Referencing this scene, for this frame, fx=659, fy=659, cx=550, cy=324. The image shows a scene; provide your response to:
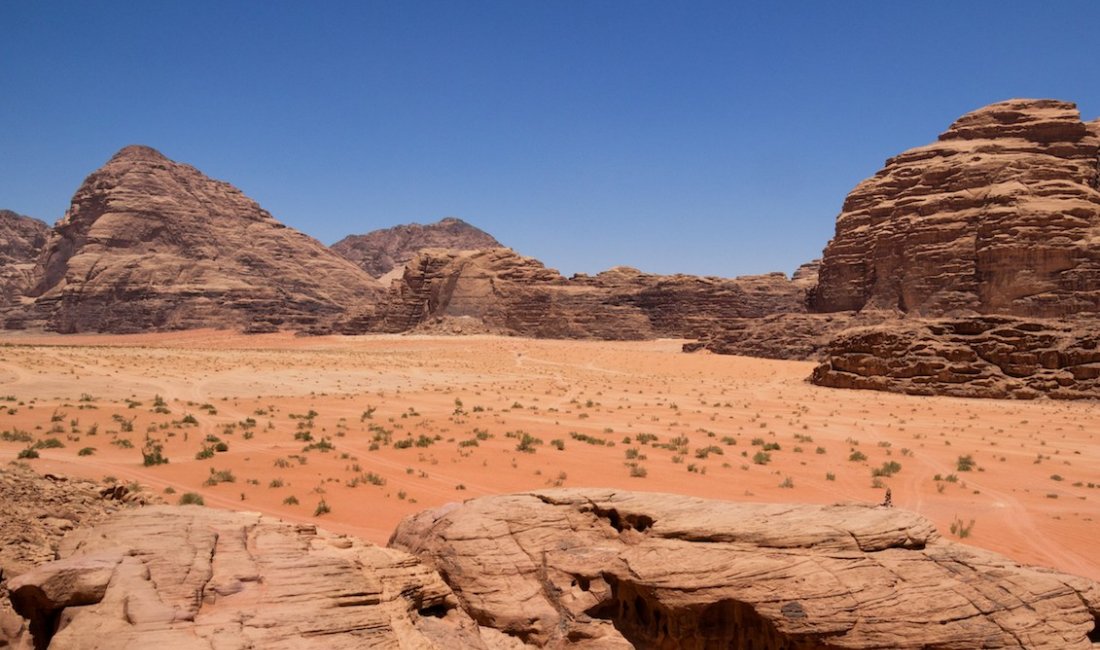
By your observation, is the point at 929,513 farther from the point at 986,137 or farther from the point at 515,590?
the point at 986,137

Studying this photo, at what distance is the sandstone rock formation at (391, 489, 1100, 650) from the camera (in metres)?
4.25

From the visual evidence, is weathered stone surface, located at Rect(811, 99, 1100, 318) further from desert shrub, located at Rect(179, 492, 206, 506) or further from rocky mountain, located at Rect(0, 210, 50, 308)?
rocky mountain, located at Rect(0, 210, 50, 308)

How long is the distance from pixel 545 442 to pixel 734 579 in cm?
1350

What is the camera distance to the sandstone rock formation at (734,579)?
4246 mm

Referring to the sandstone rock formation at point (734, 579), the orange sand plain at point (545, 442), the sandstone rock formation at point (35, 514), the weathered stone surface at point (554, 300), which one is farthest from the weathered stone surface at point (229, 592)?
the weathered stone surface at point (554, 300)

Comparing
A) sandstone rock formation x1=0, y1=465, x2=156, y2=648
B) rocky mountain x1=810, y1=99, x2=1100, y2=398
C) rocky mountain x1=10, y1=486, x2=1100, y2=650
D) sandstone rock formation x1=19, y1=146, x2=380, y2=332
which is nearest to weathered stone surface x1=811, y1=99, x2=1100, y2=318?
rocky mountain x1=810, y1=99, x2=1100, y2=398

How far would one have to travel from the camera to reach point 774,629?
4.42 meters

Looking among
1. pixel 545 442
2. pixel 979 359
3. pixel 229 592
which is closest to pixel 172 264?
pixel 545 442

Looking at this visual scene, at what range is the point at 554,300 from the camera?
81.9 metres

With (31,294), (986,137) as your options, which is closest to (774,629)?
(986,137)

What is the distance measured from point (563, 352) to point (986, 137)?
132 feet

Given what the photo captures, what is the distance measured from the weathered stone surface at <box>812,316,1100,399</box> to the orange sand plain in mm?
1208

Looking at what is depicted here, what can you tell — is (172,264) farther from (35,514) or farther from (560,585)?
(560,585)

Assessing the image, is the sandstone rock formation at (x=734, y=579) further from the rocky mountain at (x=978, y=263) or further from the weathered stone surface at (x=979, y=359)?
the rocky mountain at (x=978, y=263)
